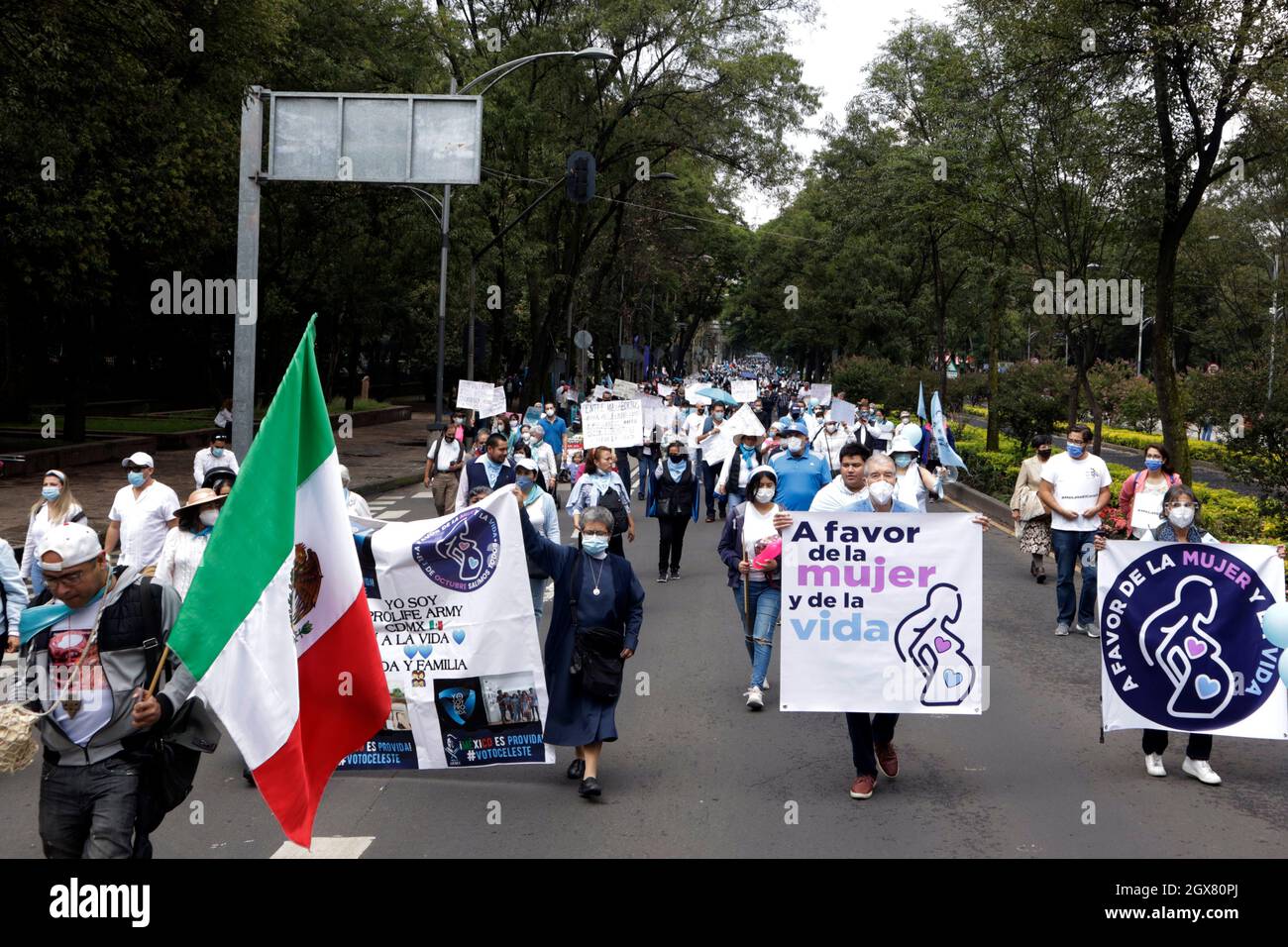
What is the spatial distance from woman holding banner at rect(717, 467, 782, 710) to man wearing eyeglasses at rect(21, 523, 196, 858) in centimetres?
465

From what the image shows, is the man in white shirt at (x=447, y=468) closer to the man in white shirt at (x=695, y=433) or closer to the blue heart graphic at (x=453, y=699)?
the man in white shirt at (x=695, y=433)

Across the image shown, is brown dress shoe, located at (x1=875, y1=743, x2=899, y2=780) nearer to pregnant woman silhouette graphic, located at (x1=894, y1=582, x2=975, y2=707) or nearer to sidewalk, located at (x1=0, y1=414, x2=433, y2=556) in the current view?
pregnant woman silhouette graphic, located at (x1=894, y1=582, x2=975, y2=707)

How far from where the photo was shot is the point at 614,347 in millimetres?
71500

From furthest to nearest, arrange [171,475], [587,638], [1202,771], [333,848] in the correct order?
[171,475] < [1202,771] < [587,638] < [333,848]

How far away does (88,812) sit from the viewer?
4.64 metres

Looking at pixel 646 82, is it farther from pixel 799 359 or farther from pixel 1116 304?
pixel 799 359

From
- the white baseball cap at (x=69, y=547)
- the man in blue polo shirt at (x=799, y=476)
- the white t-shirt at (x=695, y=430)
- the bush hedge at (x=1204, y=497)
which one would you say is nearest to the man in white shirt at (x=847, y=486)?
the man in blue polo shirt at (x=799, y=476)

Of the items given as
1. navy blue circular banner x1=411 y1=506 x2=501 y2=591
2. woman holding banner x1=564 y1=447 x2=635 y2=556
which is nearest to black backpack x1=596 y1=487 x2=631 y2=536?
woman holding banner x1=564 y1=447 x2=635 y2=556

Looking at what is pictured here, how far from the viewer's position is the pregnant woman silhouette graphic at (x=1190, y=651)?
7.38 metres

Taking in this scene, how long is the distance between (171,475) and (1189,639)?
22.1 meters

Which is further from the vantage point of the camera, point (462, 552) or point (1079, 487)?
point (1079, 487)

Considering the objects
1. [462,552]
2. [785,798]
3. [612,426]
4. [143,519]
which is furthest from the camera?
[612,426]

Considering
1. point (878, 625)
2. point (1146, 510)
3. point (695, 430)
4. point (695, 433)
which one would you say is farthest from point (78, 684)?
point (695, 430)

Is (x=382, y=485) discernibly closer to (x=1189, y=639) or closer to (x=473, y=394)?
(x=473, y=394)
